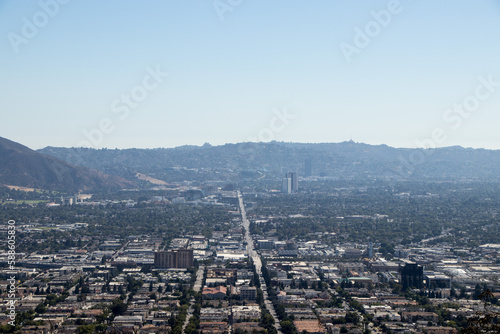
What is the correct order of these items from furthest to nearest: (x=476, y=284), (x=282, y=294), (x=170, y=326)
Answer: (x=476, y=284)
(x=282, y=294)
(x=170, y=326)

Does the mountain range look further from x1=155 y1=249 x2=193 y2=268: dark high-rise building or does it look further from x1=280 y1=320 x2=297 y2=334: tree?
x1=280 y1=320 x2=297 y2=334: tree

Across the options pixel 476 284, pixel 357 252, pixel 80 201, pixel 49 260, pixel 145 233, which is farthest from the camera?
pixel 80 201

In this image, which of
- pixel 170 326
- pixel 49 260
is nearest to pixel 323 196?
pixel 49 260

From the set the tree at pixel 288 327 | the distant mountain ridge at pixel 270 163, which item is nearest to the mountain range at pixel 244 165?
the distant mountain ridge at pixel 270 163

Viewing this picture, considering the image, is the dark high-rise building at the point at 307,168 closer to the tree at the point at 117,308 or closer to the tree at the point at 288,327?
the tree at the point at 117,308

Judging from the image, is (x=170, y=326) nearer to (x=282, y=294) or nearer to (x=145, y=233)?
(x=282, y=294)

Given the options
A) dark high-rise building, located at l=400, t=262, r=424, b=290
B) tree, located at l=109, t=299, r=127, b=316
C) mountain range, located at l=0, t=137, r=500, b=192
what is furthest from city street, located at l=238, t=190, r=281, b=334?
mountain range, located at l=0, t=137, r=500, b=192
